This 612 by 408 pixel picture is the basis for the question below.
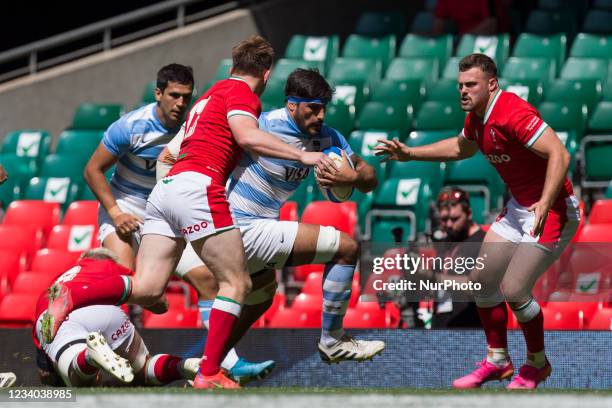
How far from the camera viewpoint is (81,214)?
34.6 feet

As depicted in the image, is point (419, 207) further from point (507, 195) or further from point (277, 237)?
point (277, 237)

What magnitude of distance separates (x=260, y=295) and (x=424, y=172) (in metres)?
3.90

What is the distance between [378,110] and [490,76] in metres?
4.76

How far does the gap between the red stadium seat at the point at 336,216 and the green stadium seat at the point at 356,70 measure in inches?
133

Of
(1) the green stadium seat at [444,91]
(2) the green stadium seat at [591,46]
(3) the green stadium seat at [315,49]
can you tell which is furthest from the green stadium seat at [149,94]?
(2) the green stadium seat at [591,46]

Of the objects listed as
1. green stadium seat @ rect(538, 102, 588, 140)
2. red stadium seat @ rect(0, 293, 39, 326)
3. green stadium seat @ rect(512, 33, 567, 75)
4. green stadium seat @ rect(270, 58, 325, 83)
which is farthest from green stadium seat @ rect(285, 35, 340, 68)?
red stadium seat @ rect(0, 293, 39, 326)

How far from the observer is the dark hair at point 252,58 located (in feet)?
21.1

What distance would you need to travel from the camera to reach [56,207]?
432 inches

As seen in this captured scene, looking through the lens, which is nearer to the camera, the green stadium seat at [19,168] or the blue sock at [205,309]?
the blue sock at [205,309]

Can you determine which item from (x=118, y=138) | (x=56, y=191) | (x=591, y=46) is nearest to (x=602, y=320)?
(x=118, y=138)

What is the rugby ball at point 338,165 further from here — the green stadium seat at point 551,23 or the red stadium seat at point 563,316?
the green stadium seat at point 551,23

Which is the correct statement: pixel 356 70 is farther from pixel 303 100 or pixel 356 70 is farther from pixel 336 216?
pixel 303 100

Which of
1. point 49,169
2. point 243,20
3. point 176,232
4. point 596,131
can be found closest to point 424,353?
point 176,232

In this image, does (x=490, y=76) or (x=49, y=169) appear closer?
(x=490, y=76)
